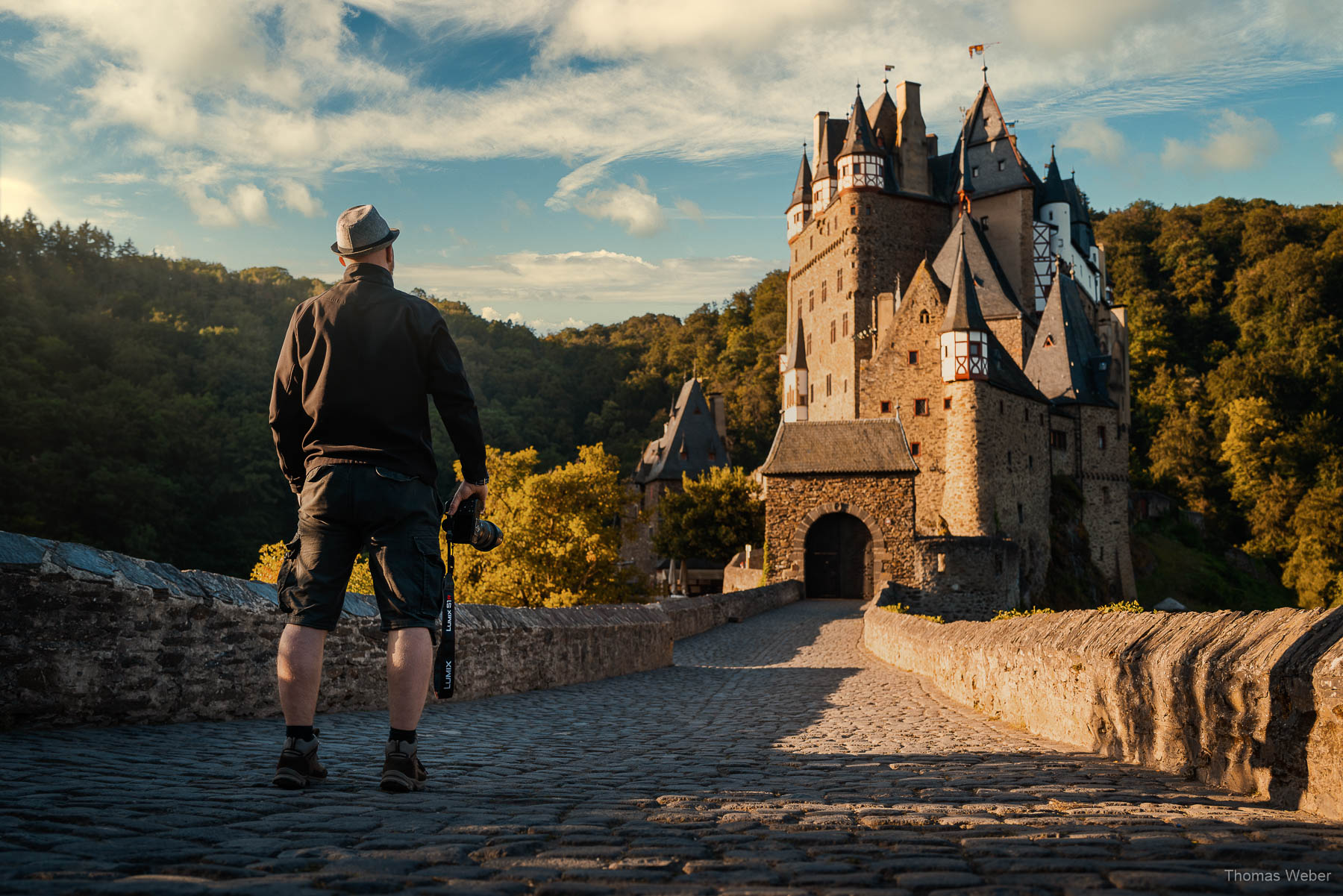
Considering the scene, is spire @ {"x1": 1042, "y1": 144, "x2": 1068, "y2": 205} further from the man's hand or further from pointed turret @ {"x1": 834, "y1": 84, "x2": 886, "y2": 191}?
the man's hand

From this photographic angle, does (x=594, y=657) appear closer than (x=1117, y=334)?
Yes

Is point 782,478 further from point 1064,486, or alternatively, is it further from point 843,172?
point 843,172

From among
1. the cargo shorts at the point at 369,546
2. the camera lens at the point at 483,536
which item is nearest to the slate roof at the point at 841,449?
the camera lens at the point at 483,536

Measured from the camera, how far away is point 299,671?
3590 millimetres

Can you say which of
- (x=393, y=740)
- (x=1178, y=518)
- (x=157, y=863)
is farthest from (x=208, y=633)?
(x=1178, y=518)

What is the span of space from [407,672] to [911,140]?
58658mm

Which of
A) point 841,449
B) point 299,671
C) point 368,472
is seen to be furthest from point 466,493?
point 841,449

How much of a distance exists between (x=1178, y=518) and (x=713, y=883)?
63.6 m

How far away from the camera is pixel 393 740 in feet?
11.8

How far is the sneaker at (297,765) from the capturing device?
3.49 metres

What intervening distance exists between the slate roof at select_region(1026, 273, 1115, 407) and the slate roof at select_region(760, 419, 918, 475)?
16379mm

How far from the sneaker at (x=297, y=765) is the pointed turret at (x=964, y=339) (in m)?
37.3

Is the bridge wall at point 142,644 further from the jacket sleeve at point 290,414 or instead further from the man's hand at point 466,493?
the man's hand at point 466,493

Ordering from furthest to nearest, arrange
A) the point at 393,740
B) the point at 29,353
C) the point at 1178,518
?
the point at 1178,518 < the point at 29,353 < the point at 393,740
